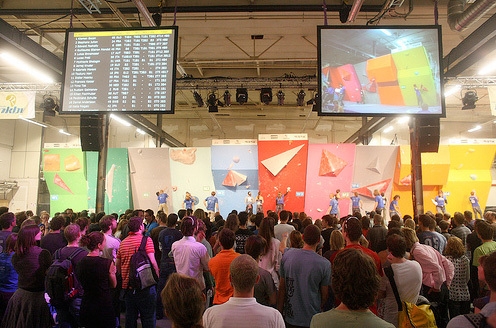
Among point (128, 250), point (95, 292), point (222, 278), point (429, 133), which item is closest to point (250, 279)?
point (222, 278)

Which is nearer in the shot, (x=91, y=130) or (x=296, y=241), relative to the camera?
(x=296, y=241)

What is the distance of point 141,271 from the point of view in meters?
3.51

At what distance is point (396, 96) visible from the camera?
5703mm

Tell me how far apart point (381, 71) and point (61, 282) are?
17.7 feet

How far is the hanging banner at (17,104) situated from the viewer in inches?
437

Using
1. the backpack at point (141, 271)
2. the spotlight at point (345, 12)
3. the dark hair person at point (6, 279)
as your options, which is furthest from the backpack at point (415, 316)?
the spotlight at point (345, 12)

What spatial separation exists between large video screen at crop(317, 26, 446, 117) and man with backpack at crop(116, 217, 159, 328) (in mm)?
3575

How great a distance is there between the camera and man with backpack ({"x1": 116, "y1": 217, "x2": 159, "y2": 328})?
3598 millimetres

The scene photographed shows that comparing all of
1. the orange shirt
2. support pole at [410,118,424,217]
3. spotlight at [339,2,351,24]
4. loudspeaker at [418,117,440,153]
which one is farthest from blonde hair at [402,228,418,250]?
support pole at [410,118,424,217]

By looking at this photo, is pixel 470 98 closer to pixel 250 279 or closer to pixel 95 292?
pixel 250 279

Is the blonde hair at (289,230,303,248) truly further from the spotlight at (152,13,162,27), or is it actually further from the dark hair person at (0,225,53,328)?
the spotlight at (152,13,162,27)

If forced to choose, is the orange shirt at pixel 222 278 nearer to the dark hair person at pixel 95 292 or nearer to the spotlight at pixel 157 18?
the dark hair person at pixel 95 292

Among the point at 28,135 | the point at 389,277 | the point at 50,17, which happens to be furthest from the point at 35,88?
the point at 389,277

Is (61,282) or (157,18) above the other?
(157,18)
